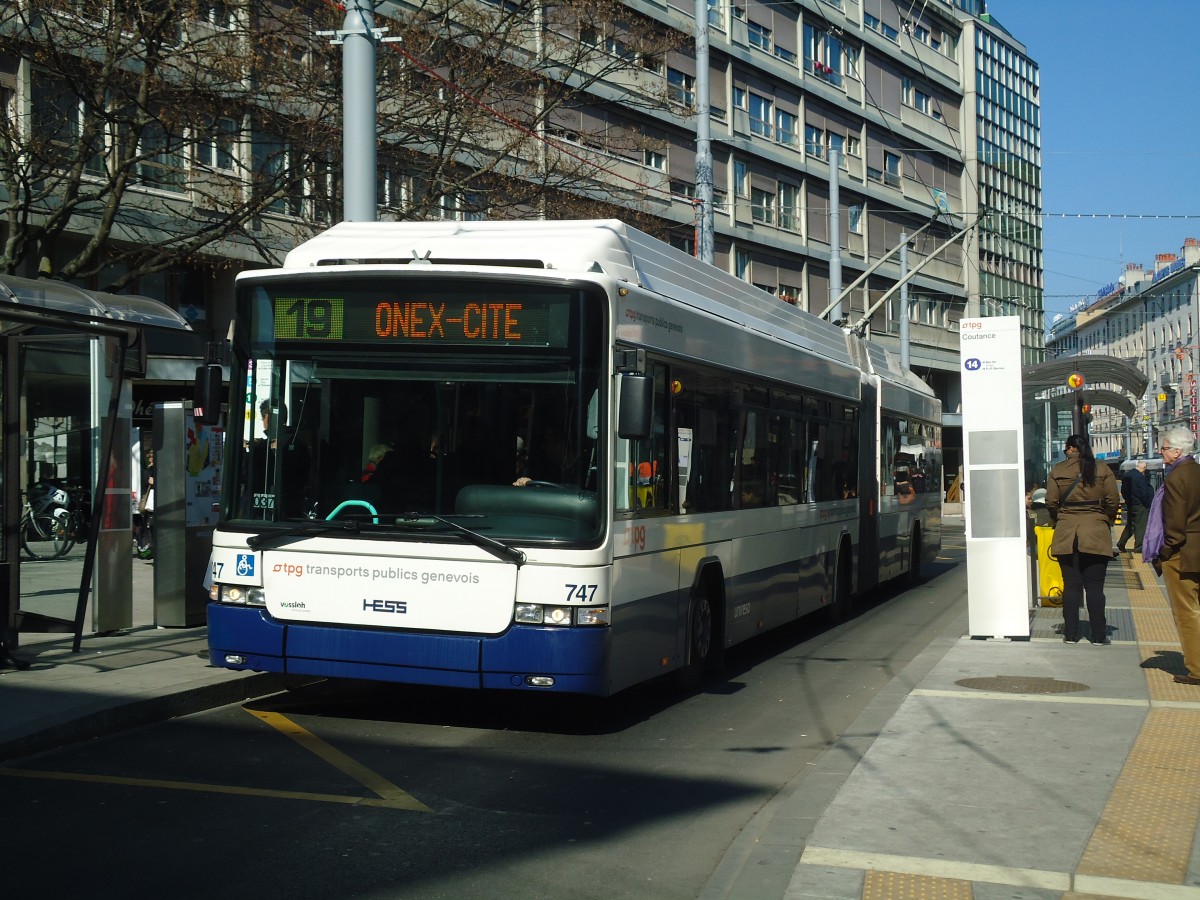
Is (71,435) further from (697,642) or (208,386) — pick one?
(697,642)

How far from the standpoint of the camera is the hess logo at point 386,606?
26.8ft

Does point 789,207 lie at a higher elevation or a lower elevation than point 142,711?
higher

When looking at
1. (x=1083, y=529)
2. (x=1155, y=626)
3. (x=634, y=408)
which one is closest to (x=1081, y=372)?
(x=1155, y=626)

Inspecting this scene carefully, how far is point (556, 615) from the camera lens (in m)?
7.97

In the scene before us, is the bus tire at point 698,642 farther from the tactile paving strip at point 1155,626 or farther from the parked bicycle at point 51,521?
the parked bicycle at point 51,521

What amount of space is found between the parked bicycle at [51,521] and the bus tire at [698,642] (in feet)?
15.6

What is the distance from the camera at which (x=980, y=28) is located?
10725cm

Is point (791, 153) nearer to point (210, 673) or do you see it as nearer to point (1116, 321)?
point (210, 673)

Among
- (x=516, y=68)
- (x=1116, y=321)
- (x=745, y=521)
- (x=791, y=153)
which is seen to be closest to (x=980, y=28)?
(x=1116, y=321)

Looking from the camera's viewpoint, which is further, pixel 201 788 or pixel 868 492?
pixel 868 492

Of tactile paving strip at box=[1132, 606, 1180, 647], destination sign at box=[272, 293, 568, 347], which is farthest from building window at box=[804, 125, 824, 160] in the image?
destination sign at box=[272, 293, 568, 347]

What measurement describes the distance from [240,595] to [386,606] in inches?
39.0

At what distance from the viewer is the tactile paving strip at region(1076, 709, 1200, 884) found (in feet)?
17.4

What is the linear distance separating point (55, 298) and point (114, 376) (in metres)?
0.80
